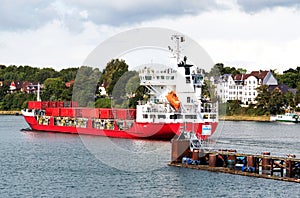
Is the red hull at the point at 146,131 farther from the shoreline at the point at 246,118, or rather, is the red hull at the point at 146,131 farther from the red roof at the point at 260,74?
the red roof at the point at 260,74

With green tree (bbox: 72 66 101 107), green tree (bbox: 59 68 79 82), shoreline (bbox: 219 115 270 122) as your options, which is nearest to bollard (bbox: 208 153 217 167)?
shoreline (bbox: 219 115 270 122)

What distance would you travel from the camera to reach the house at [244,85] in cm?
14975

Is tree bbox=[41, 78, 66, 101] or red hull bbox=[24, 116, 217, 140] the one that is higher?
tree bbox=[41, 78, 66, 101]

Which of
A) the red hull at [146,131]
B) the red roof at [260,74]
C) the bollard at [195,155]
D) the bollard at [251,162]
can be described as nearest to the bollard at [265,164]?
the bollard at [251,162]

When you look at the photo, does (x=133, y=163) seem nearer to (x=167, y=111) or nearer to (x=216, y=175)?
(x=216, y=175)

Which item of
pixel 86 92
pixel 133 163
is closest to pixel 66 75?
pixel 86 92

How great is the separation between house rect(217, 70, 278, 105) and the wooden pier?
10352cm

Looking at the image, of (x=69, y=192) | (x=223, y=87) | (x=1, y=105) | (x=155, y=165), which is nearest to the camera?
(x=69, y=192)

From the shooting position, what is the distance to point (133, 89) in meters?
117

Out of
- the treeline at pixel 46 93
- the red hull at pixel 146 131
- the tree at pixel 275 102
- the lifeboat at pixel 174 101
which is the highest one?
the treeline at pixel 46 93

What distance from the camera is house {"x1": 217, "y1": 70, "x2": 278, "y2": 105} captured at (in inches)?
5896

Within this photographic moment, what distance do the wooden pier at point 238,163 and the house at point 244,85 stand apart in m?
104

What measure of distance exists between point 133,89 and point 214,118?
4929cm

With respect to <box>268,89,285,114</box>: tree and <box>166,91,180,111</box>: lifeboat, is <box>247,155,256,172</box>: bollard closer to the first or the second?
<box>166,91,180,111</box>: lifeboat
